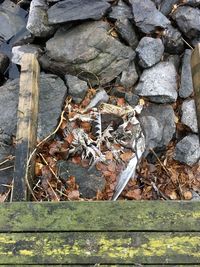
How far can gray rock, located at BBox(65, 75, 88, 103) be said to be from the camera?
434 cm

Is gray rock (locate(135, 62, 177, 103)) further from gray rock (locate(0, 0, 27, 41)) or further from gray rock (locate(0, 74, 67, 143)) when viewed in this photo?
gray rock (locate(0, 0, 27, 41))

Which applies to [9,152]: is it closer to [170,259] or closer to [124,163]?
[124,163]

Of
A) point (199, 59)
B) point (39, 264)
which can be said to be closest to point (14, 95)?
point (199, 59)

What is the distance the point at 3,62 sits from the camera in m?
4.67

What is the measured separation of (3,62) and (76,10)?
969 millimetres

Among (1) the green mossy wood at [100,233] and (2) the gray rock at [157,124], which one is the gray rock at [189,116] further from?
(1) the green mossy wood at [100,233]

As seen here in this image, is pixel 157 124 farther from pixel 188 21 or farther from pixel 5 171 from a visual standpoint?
pixel 5 171

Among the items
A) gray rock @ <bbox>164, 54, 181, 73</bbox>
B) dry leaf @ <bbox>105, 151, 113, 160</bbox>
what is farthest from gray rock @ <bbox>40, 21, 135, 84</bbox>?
dry leaf @ <bbox>105, 151, 113, 160</bbox>

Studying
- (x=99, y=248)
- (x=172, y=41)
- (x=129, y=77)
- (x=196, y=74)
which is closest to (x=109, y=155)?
(x=129, y=77)

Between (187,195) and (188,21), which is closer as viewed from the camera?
(187,195)

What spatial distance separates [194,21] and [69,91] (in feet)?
5.15

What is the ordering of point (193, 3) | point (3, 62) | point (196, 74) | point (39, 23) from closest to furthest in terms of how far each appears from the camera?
point (196, 74)
point (39, 23)
point (3, 62)
point (193, 3)

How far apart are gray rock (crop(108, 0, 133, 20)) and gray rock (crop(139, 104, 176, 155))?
40.4 inches

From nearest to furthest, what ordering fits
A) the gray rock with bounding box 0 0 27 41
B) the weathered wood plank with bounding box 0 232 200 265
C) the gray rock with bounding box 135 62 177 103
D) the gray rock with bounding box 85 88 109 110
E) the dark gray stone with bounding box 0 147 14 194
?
the weathered wood plank with bounding box 0 232 200 265 → the dark gray stone with bounding box 0 147 14 194 → the gray rock with bounding box 85 88 109 110 → the gray rock with bounding box 135 62 177 103 → the gray rock with bounding box 0 0 27 41
